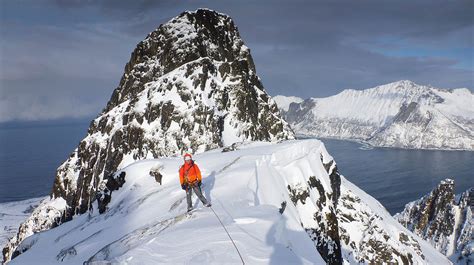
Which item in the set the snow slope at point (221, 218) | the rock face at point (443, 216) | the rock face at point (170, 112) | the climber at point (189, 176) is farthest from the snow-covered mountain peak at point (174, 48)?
the rock face at point (443, 216)

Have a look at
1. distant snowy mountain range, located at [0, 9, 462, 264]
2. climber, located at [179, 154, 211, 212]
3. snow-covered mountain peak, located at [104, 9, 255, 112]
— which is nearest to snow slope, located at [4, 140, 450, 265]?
distant snowy mountain range, located at [0, 9, 462, 264]

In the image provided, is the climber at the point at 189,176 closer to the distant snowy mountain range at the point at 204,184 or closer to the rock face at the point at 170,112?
the distant snowy mountain range at the point at 204,184

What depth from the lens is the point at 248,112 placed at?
59.9 m

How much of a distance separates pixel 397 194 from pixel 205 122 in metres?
137

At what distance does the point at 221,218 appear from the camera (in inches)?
583

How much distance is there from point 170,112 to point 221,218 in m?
39.5

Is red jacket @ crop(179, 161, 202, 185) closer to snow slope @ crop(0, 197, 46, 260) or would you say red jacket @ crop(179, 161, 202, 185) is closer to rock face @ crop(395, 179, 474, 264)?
rock face @ crop(395, 179, 474, 264)

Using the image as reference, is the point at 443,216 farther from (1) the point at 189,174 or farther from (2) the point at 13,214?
(2) the point at 13,214

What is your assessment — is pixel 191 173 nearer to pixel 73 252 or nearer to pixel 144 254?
pixel 144 254

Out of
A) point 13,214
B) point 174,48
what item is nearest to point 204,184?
point 174,48

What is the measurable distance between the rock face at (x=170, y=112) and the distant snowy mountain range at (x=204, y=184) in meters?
0.22

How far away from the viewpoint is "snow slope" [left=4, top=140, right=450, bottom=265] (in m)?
12.2

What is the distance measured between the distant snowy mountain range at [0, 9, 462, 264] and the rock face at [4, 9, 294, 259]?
8.7 inches

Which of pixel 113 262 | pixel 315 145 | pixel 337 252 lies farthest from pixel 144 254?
pixel 315 145
